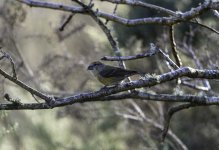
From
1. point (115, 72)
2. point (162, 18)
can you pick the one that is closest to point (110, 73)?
point (115, 72)

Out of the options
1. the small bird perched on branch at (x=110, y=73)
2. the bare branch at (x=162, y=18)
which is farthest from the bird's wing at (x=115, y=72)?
the bare branch at (x=162, y=18)

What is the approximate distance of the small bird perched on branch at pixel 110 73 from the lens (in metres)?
5.88

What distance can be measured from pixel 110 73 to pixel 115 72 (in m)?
0.14

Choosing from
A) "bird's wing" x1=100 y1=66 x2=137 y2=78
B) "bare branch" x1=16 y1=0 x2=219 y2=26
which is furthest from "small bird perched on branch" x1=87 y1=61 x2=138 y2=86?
"bare branch" x1=16 y1=0 x2=219 y2=26

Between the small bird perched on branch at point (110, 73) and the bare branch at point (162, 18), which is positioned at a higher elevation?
the bare branch at point (162, 18)

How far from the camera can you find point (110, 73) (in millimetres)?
6234

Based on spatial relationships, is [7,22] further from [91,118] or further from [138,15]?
[138,15]

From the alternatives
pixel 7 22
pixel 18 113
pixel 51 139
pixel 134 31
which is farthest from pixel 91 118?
pixel 134 31

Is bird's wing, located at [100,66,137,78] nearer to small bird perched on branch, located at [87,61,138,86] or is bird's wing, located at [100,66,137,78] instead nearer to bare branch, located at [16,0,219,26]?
small bird perched on branch, located at [87,61,138,86]

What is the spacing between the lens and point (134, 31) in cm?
1428

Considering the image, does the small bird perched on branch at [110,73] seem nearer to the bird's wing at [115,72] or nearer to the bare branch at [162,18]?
the bird's wing at [115,72]

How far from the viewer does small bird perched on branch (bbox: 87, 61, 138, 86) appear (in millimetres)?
5879

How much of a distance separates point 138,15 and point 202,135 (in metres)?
2.94

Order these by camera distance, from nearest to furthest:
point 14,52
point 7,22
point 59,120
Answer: point 7,22, point 14,52, point 59,120
